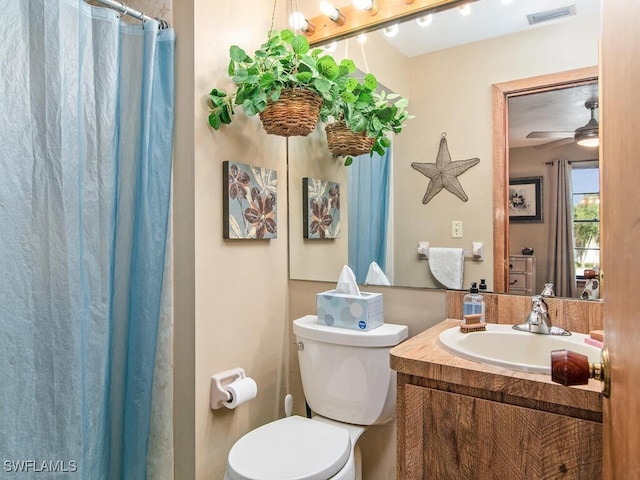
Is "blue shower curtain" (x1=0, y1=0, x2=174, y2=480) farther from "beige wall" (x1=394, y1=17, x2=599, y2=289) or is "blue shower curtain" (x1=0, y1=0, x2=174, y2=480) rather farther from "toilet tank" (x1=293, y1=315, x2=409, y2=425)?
"beige wall" (x1=394, y1=17, x2=599, y2=289)

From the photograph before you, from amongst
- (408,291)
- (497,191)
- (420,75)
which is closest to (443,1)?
(420,75)

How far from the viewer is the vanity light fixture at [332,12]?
1725 millimetres

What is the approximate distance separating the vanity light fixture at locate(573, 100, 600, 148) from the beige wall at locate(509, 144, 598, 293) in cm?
4

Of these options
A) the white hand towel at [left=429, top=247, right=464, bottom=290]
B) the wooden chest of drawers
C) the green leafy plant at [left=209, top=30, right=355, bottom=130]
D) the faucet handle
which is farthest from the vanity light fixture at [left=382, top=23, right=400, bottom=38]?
the faucet handle

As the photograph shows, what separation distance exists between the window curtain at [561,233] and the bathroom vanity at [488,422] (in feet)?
1.72

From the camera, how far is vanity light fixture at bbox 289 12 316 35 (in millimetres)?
1837

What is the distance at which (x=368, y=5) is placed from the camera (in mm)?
1668

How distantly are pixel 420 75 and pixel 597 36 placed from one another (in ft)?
1.95

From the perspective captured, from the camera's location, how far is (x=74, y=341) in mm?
1162

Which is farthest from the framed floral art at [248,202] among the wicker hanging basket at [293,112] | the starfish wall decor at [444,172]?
the starfish wall decor at [444,172]

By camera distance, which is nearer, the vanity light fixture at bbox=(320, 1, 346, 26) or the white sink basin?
the white sink basin

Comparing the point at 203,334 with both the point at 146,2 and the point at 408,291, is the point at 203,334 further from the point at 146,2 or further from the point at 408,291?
the point at 146,2

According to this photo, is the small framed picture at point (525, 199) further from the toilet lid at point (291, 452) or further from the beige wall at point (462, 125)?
the toilet lid at point (291, 452)

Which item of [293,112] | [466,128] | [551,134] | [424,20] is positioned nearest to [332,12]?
[424,20]
